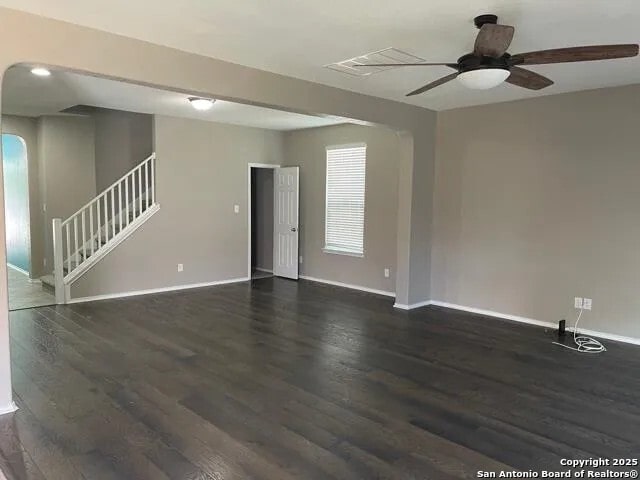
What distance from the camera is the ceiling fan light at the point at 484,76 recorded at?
2.87 meters

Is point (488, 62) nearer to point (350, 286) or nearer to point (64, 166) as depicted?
point (350, 286)

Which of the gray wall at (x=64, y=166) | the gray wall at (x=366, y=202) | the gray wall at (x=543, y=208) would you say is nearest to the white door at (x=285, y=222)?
the gray wall at (x=366, y=202)

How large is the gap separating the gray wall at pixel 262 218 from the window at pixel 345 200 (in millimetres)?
1519

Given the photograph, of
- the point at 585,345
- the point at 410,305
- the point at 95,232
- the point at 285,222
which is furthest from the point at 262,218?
the point at 585,345

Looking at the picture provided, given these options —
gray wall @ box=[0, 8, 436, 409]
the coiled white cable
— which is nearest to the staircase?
gray wall @ box=[0, 8, 436, 409]

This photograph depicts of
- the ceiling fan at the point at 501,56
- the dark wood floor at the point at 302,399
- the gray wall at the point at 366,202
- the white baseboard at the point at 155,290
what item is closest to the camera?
the dark wood floor at the point at 302,399

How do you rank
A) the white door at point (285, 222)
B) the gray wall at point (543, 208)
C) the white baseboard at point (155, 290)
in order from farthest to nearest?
the white door at point (285, 222)
the white baseboard at point (155, 290)
the gray wall at point (543, 208)

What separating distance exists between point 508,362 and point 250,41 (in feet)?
11.3

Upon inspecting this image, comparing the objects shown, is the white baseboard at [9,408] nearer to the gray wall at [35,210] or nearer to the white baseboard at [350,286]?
the white baseboard at [350,286]

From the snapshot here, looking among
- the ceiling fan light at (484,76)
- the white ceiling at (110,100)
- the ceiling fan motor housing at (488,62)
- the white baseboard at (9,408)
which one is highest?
the white ceiling at (110,100)

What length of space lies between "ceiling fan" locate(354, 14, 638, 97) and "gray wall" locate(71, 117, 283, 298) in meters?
4.98

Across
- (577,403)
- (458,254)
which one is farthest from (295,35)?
(458,254)

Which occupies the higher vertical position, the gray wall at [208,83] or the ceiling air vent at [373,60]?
the ceiling air vent at [373,60]

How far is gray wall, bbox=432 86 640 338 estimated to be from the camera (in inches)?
182
